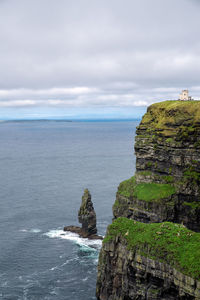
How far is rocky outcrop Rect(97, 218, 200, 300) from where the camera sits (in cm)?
4947

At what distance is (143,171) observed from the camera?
91.4m

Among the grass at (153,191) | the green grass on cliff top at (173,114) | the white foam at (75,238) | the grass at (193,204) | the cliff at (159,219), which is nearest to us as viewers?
the cliff at (159,219)

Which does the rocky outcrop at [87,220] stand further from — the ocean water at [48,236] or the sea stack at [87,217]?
the ocean water at [48,236]

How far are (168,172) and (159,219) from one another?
11859mm

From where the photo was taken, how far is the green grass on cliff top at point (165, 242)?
49.7 m

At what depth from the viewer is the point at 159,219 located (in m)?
80.8

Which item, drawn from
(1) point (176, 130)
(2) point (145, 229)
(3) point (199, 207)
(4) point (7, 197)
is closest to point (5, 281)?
(2) point (145, 229)

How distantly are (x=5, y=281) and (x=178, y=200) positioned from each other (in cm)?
4413

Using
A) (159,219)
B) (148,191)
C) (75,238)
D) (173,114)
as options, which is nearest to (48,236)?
(75,238)

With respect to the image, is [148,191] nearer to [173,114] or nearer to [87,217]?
[173,114]

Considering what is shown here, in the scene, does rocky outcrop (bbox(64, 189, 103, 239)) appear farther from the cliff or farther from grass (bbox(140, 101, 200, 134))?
grass (bbox(140, 101, 200, 134))

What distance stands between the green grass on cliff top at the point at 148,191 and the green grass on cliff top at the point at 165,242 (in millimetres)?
20298

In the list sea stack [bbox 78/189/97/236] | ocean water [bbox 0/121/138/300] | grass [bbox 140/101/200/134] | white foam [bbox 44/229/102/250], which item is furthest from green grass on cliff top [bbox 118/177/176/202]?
ocean water [bbox 0/121/138/300]

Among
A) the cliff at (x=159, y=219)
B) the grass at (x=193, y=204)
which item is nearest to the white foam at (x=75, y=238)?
the cliff at (x=159, y=219)
